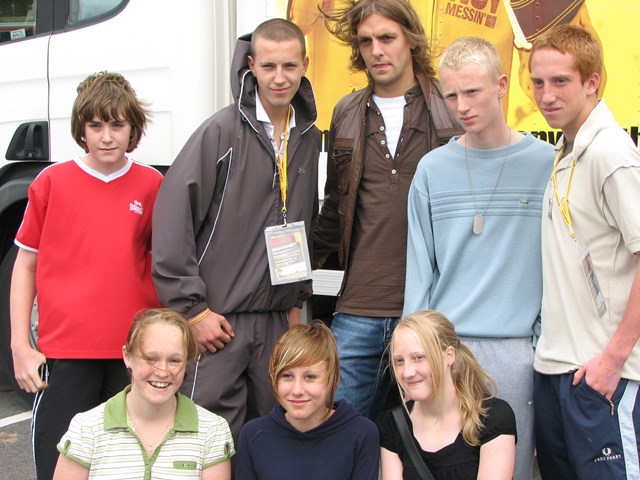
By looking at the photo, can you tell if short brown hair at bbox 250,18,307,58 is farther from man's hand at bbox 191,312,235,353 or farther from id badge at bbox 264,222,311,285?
man's hand at bbox 191,312,235,353

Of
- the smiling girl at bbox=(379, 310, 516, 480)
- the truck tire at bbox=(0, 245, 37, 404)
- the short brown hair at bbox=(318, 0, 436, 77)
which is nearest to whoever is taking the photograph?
the smiling girl at bbox=(379, 310, 516, 480)

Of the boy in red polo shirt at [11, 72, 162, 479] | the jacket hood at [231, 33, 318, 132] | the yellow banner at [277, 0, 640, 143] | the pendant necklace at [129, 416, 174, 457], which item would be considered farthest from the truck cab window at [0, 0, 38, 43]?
the pendant necklace at [129, 416, 174, 457]

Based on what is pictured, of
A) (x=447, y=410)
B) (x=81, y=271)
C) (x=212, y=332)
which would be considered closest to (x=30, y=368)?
(x=81, y=271)

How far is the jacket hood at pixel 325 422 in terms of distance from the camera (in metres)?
2.67

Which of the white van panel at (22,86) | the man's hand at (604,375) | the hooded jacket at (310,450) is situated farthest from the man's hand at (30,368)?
the man's hand at (604,375)

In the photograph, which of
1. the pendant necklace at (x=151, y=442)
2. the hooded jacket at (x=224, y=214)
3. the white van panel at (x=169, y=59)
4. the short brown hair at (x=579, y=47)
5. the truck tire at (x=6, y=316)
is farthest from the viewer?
the truck tire at (x=6, y=316)

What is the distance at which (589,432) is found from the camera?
237 cm

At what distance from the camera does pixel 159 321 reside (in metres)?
2.66

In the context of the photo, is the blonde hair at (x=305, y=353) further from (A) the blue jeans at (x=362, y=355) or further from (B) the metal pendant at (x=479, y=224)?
(B) the metal pendant at (x=479, y=224)

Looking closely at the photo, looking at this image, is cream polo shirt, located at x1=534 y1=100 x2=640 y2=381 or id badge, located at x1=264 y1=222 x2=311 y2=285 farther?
id badge, located at x1=264 y1=222 x2=311 y2=285

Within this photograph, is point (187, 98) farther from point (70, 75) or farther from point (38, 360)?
point (38, 360)

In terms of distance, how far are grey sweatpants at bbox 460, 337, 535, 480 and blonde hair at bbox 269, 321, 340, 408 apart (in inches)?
17.9

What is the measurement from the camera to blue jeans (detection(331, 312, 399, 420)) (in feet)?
9.91

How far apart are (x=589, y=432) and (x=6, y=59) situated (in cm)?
339
